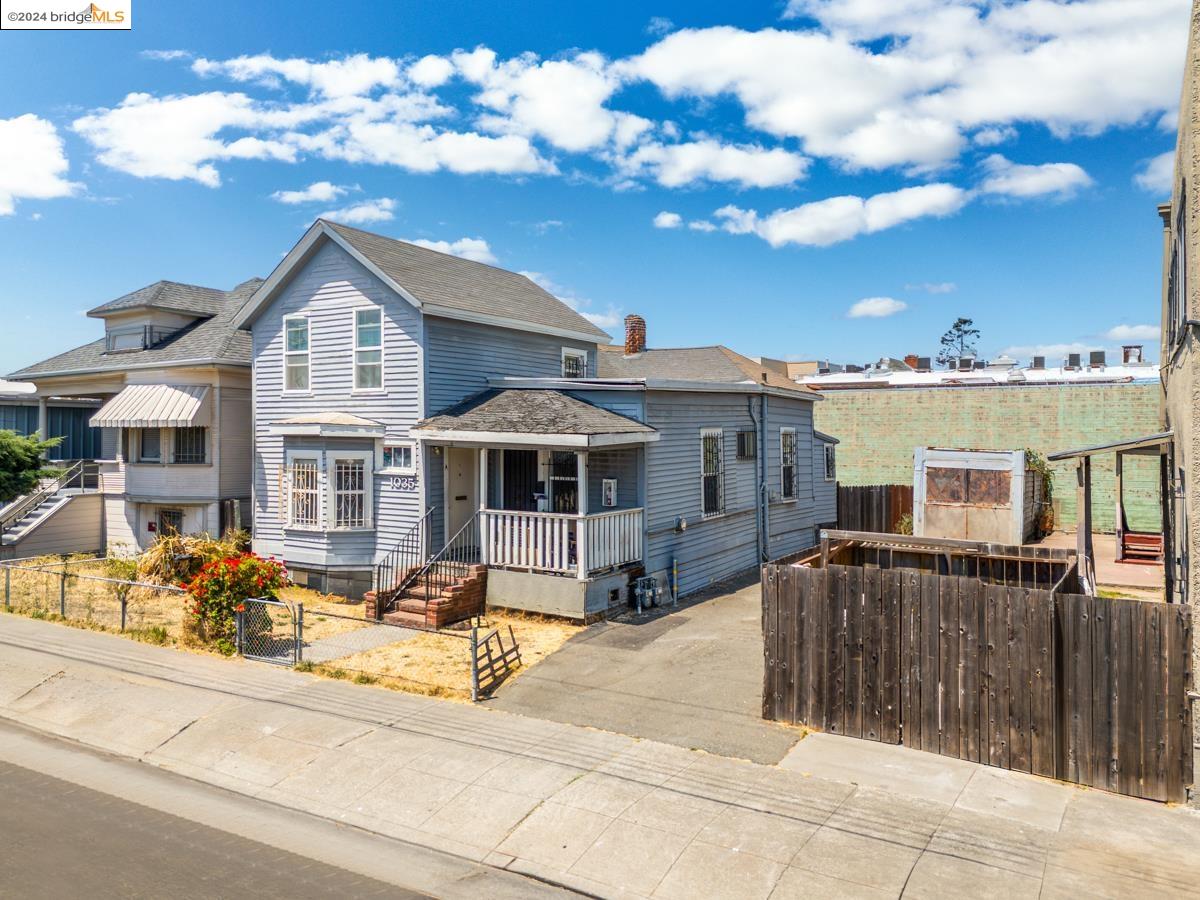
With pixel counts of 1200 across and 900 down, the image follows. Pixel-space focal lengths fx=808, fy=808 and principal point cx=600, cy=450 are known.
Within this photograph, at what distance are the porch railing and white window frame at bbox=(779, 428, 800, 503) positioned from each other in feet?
24.5

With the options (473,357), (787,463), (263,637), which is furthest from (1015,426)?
(263,637)

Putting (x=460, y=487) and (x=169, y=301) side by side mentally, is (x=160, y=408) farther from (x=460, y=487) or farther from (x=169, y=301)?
(x=460, y=487)

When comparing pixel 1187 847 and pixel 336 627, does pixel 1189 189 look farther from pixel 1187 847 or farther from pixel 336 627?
pixel 336 627

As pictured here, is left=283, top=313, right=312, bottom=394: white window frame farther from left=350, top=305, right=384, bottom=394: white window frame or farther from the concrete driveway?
the concrete driveway

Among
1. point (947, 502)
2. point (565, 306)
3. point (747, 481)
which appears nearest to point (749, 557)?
point (747, 481)

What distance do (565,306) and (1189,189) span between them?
17.1m

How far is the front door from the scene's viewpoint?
1731 centimetres

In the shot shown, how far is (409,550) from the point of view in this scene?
1691 centimetres

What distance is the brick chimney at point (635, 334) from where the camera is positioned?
30.9m

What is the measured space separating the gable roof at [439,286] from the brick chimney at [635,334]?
8.38 meters

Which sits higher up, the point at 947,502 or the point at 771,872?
the point at 947,502

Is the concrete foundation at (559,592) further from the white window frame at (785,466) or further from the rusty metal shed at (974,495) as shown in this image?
the rusty metal shed at (974,495)

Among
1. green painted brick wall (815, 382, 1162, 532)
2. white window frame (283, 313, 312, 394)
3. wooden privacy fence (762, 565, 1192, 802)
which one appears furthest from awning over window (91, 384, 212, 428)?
green painted brick wall (815, 382, 1162, 532)

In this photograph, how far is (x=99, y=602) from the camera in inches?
659
